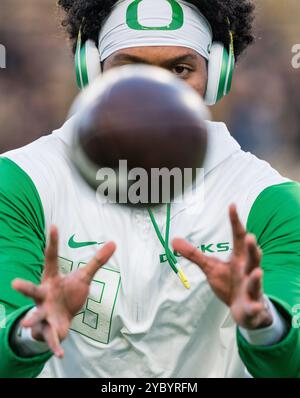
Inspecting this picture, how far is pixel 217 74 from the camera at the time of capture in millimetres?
2867

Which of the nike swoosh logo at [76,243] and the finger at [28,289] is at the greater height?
the finger at [28,289]

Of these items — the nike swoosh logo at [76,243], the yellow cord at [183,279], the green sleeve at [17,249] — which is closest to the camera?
the green sleeve at [17,249]

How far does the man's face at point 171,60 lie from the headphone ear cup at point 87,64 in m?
0.03

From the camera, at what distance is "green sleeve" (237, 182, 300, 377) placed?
7.02ft

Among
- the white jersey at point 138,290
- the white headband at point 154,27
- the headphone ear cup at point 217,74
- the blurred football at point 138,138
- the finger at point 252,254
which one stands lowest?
the white jersey at point 138,290

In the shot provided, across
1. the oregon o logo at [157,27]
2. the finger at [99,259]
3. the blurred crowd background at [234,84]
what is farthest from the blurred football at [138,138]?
the blurred crowd background at [234,84]

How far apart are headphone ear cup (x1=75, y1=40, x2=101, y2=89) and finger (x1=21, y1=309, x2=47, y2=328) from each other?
1078mm

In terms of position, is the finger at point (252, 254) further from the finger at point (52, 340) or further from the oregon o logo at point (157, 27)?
the oregon o logo at point (157, 27)

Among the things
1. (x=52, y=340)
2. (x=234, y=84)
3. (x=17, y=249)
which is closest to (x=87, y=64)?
(x=17, y=249)

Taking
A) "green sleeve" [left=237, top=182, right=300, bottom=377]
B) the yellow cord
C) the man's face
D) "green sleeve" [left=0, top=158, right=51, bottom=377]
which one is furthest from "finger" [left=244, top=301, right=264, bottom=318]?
the man's face

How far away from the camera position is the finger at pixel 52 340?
6.11 feet

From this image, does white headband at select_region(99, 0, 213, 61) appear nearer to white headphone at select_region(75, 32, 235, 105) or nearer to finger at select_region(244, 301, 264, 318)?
white headphone at select_region(75, 32, 235, 105)

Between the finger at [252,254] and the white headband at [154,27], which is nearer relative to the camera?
the finger at [252,254]

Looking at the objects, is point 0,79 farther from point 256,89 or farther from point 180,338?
point 180,338
